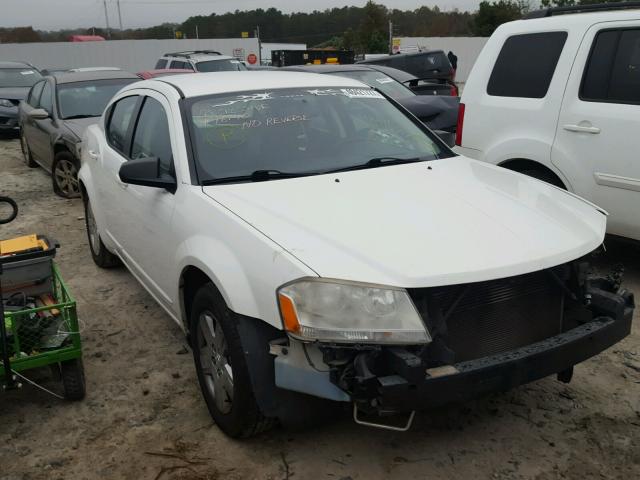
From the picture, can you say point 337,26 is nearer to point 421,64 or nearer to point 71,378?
point 421,64

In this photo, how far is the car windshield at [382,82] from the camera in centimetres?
860

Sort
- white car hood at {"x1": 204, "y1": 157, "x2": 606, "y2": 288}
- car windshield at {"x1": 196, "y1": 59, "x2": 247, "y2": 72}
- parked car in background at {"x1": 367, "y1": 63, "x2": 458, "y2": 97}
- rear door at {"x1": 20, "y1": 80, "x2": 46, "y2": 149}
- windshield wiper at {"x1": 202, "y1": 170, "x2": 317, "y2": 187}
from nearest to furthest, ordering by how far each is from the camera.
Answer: white car hood at {"x1": 204, "y1": 157, "x2": 606, "y2": 288}, windshield wiper at {"x1": 202, "y1": 170, "x2": 317, "y2": 187}, rear door at {"x1": 20, "y1": 80, "x2": 46, "y2": 149}, parked car in background at {"x1": 367, "y1": 63, "x2": 458, "y2": 97}, car windshield at {"x1": 196, "y1": 59, "x2": 247, "y2": 72}

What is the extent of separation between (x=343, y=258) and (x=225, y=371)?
0.86 meters

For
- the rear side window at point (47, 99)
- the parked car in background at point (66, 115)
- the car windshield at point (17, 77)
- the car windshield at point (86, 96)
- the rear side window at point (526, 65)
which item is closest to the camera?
the rear side window at point (526, 65)

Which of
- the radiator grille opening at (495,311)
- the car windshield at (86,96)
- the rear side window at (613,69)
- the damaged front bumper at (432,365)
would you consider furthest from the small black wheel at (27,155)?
the radiator grille opening at (495,311)

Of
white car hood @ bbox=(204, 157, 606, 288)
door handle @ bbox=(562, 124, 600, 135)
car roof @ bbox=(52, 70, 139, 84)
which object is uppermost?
car roof @ bbox=(52, 70, 139, 84)

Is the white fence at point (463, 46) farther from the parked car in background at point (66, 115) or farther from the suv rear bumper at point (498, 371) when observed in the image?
the suv rear bumper at point (498, 371)

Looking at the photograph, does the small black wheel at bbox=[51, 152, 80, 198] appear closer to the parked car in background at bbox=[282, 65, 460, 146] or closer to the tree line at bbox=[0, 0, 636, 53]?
the parked car in background at bbox=[282, 65, 460, 146]

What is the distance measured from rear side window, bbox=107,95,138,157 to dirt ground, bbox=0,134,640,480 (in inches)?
59.1

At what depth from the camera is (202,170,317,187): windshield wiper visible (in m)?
3.27

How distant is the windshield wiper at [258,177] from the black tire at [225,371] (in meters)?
0.60

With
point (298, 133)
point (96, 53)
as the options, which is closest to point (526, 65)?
point (298, 133)

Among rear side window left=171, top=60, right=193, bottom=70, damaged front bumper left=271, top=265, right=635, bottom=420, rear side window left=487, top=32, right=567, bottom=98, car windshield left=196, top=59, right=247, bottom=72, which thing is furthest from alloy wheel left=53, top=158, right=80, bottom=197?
rear side window left=171, top=60, right=193, bottom=70

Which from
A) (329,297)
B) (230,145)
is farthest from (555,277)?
(230,145)
